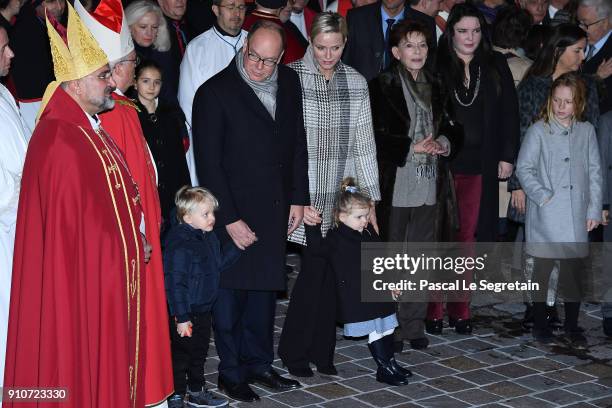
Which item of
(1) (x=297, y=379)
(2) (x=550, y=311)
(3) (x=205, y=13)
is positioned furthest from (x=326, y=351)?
(3) (x=205, y=13)

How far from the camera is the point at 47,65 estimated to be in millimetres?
9117

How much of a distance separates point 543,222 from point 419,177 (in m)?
0.98

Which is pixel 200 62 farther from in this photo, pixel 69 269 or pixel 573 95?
pixel 69 269

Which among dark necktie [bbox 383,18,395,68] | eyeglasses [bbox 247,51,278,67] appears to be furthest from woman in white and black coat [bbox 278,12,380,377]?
dark necktie [bbox 383,18,395,68]

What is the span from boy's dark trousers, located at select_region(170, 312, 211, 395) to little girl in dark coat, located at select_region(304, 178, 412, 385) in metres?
0.94

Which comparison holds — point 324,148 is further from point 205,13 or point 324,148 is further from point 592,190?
point 205,13

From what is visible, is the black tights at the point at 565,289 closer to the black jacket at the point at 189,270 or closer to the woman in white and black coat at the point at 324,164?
the woman in white and black coat at the point at 324,164

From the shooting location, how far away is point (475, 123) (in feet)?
28.5

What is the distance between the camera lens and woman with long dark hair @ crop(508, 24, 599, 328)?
8.73m

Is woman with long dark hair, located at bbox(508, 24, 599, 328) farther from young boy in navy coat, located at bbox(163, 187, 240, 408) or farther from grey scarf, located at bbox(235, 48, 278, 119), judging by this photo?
young boy in navy coat, located at bbox(163, 187, 240, 408)

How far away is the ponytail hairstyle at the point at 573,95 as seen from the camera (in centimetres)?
834

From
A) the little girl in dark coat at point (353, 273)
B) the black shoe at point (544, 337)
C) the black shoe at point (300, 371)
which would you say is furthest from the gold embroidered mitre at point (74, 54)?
the black shoe at point (544, 337)

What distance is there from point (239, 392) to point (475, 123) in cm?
272

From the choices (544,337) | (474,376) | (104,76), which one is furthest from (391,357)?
(104,76)
